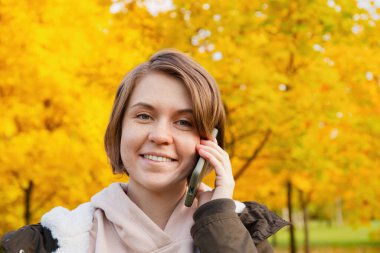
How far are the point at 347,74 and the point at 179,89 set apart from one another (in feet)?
26.7

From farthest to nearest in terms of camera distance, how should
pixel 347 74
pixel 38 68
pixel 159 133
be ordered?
pixel 347 74 → pixel 38 68 → pixel 159 133

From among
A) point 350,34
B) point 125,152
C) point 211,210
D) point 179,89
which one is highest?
point 179,89

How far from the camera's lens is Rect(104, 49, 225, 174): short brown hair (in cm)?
197

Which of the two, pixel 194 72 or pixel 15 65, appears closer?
pixel 194 72

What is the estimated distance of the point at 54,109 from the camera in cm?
805

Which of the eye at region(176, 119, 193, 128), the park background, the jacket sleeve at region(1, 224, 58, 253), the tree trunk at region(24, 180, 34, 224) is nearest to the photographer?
the jacket sleeve at region(1, 224, 58, 253)

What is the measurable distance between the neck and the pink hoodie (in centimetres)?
3

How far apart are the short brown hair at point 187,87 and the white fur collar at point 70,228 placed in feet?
1.05

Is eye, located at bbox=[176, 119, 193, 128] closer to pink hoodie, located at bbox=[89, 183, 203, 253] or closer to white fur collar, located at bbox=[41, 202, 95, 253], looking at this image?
pink hoodie, located at bbox=[89, 183, 203, 253]

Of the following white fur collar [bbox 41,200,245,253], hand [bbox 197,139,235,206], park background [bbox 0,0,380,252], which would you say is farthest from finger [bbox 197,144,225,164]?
park background [bbox 0,0,380,252]

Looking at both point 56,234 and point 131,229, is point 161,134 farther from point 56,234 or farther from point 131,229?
point 56,234

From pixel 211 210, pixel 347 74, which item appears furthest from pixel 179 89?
pixel 347 74

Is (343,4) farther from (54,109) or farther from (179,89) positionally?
(179,89)

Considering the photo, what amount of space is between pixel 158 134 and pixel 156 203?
0.90ft
